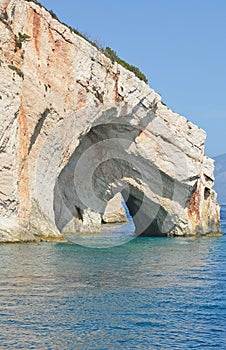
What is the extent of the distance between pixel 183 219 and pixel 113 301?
2734 centimetres

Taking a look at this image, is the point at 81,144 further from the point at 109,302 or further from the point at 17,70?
the point at 109,302

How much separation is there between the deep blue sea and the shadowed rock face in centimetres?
628

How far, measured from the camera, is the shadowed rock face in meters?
30.3

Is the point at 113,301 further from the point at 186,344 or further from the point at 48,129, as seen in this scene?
the point at 48,129

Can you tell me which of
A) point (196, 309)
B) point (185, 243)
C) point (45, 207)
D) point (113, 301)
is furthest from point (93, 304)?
point (185, 243)

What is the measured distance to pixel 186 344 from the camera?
39.4ft

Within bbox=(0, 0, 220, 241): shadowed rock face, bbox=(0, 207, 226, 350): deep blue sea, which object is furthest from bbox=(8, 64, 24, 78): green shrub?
bbox=(0, 207, 226, 350): deep blue sea

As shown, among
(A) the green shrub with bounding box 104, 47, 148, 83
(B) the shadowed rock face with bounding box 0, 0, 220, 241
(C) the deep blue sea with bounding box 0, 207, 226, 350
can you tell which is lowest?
(C) the deep blue sea with bounding box 0, 207, 226, 350

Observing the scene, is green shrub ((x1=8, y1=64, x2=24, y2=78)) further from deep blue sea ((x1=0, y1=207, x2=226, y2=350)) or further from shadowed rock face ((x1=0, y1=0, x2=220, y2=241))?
deep blue sea ((x1=0, y1=207, x2=226, y2=350))

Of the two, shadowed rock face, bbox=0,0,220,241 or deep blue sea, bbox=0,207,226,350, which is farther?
shadowed rock face, bbox=0,0,220,241

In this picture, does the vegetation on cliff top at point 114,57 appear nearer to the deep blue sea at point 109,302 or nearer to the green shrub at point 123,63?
the green shrub at point 123,63

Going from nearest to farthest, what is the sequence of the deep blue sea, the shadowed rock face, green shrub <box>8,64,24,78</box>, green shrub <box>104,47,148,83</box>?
1. the deep blue sea
2. green shrub <box>8,64,24,78</box>
3. the shadowed rock face
4. green shrub <box>104,47,148,83</box>

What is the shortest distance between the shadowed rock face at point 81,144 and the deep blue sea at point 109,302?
6.28 m

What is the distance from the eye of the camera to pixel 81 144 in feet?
Result: 134
